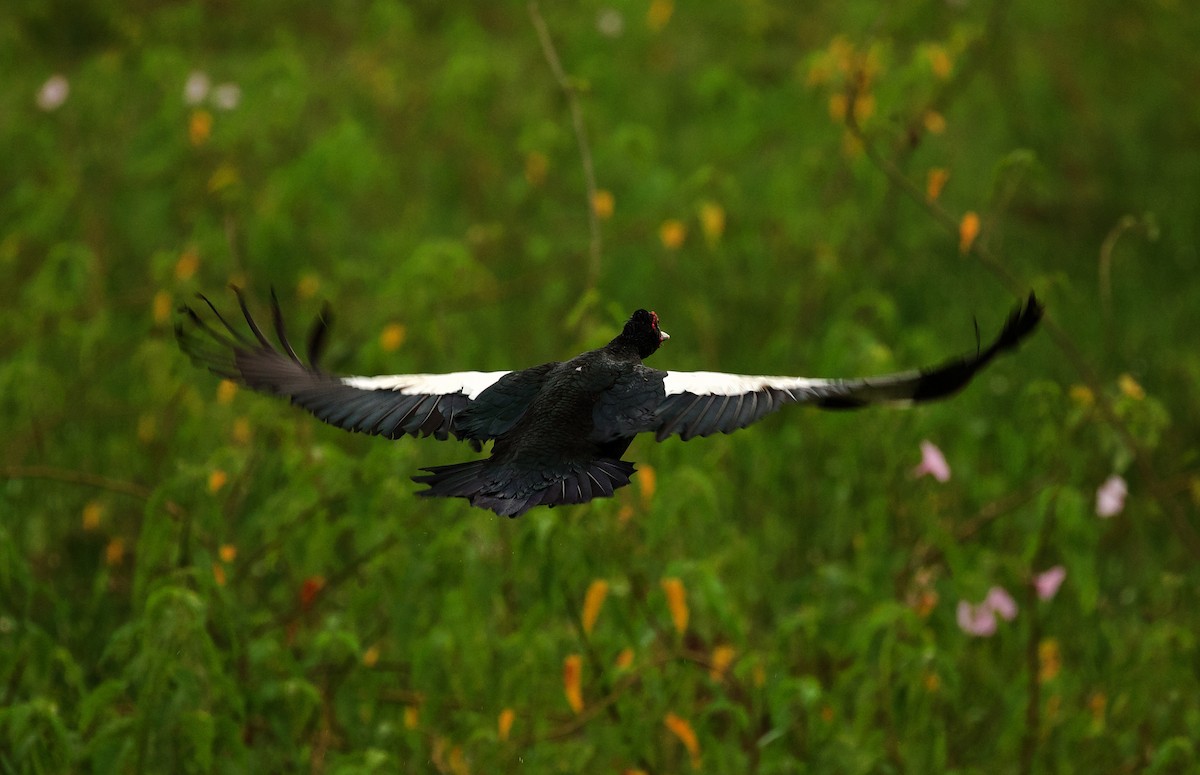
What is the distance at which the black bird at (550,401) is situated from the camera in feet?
8.27

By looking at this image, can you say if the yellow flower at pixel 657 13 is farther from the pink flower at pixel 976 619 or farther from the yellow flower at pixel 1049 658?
the pink flower at pixel 976 619

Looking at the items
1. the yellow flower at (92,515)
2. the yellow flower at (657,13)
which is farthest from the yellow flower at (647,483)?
the yellow flower at (657,13)

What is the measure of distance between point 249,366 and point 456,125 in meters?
4.12

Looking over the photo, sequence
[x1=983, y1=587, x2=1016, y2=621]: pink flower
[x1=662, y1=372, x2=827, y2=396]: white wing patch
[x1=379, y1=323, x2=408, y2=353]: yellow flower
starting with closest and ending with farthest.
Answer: [x1=662, y1=372, x2=827, y2=396]: white wing patch → [x1=983, y1=587, x2=1016, y2=621]: pink flower → [x1=379, y1=323, x2=408, y2=353]: yellow flower

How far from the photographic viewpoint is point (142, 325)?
5.61m

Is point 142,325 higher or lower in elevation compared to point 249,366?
higher

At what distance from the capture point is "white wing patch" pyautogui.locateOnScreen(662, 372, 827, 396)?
2.68 meters

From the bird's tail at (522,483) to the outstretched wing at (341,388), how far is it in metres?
0.19

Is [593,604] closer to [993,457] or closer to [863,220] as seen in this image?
[993,457]

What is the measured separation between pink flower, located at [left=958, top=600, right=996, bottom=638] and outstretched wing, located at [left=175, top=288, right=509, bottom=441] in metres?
1.48

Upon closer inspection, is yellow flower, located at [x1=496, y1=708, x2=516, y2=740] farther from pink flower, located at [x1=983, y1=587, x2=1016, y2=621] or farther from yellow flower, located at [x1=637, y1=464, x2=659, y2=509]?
pink flower, located at [x1=983, y1=587, x2=1016, y2=621]

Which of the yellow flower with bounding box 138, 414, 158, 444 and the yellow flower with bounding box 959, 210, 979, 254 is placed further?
→ the yellow flower with bounding box 138, 414, 158, 444

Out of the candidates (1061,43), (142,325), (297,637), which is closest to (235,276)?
(142,325)

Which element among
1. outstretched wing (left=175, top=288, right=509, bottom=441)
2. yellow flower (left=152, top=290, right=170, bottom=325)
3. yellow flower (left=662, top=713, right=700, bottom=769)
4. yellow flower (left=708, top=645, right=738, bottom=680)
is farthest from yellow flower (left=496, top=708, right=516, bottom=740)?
yellow flower (left=152, top=290, right=170, bottom=325)
